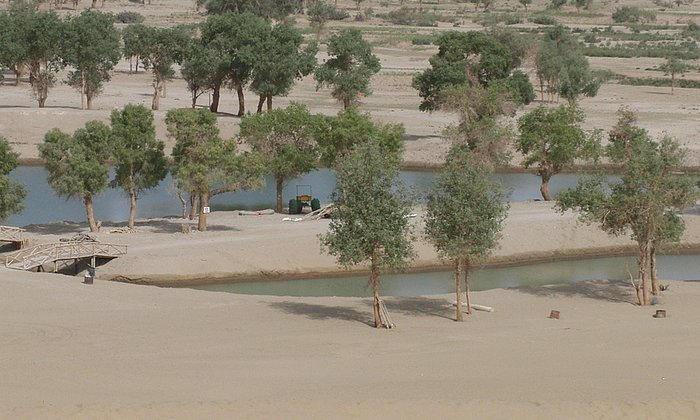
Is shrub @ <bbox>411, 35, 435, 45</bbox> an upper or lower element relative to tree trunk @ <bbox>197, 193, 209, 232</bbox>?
upper

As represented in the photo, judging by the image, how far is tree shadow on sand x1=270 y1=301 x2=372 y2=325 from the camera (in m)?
39.2

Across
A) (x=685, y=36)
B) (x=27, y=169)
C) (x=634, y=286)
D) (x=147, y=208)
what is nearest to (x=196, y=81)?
(x=27, y=169)

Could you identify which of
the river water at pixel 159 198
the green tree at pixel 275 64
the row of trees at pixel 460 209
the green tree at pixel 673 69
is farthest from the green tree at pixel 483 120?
the green tree at pixel 673 69

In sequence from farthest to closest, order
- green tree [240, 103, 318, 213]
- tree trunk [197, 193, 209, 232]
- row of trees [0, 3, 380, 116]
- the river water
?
row of trees [0, 3, 380, 116] < the river water < green tree [240, 103, 318, 213] < tree trunk [197, 193, 209, 232]

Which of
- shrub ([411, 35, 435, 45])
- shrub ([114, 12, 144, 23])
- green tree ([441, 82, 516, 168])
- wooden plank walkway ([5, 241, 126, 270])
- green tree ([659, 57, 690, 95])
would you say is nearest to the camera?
wooden plank walkway ([5, 241, 126, 270])

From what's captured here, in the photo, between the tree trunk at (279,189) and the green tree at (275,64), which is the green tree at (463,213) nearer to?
the tree trunk at (279,189)

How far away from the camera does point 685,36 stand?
573 feet

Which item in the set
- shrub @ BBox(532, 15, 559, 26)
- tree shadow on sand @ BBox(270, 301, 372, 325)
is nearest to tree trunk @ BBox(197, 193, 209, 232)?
tree shadow on sand @ BBox(270, 301, 372, 325)

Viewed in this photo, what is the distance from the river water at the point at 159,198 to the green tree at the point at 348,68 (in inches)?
439

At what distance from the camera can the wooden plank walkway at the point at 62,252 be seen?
48.6m

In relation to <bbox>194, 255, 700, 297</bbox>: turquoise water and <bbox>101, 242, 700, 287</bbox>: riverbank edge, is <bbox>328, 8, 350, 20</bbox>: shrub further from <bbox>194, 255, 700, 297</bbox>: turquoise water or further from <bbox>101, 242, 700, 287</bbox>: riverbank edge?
<bbox>194, 255, 700, 297</bbox>: turquoise water

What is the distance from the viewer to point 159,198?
7000 centimetres

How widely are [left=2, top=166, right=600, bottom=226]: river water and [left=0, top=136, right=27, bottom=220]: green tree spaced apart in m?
4.06

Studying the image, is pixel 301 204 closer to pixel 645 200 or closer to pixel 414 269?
pixel 414 269
